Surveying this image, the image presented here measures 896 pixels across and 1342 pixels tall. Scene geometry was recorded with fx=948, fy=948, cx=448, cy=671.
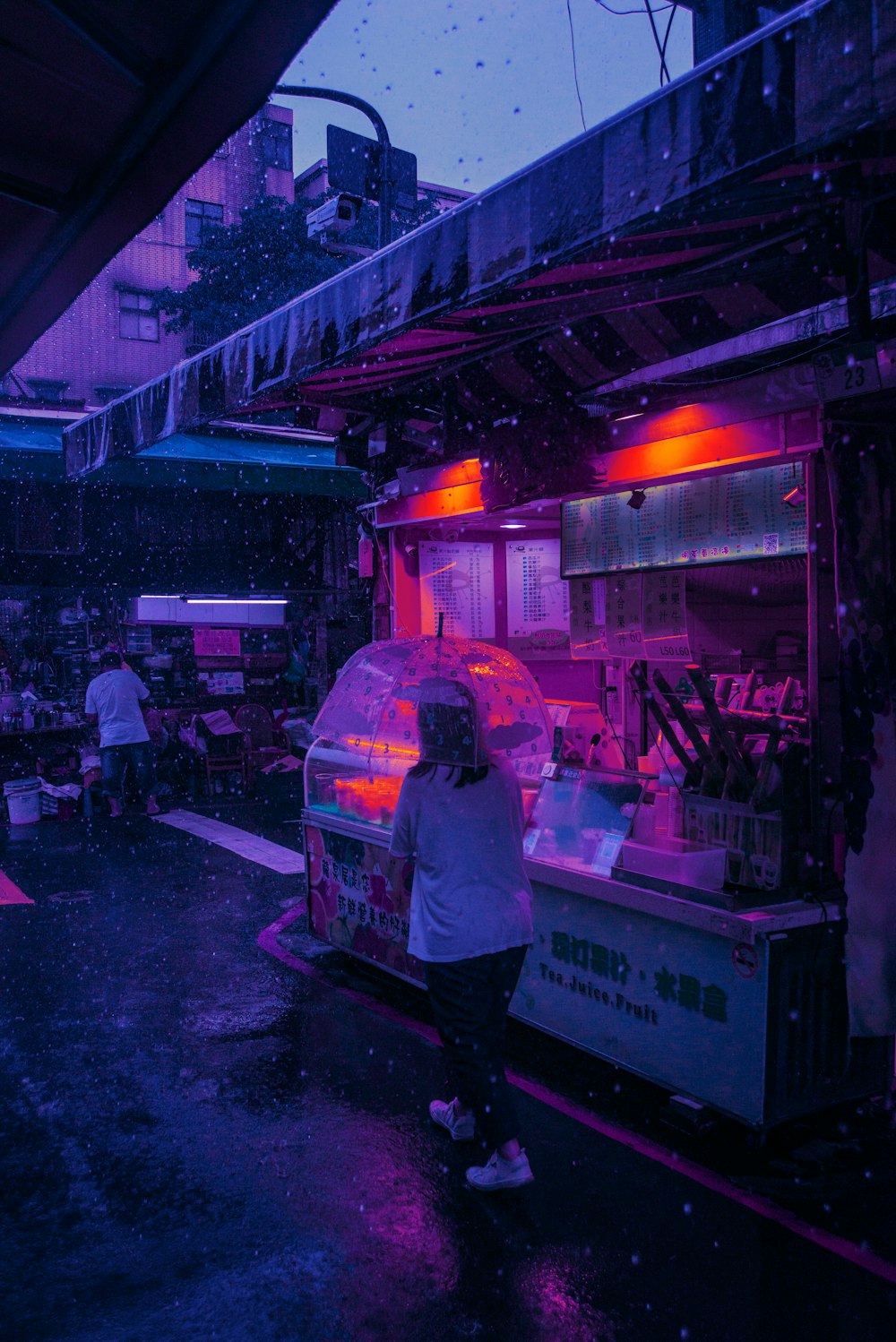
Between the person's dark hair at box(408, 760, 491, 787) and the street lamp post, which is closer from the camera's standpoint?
the person's dark hair at box(408, 760, 491, 787)

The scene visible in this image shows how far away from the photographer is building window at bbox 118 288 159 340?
27.8m

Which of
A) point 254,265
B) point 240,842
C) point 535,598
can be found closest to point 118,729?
point 240,842

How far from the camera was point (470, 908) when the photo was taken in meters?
4.08

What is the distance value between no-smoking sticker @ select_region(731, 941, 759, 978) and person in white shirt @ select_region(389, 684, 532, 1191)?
99 cm

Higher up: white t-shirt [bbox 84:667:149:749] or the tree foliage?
the tree foliage

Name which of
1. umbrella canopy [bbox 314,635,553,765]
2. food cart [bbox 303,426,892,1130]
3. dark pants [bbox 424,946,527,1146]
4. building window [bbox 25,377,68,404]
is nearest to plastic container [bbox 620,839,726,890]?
food cart [bbox 303,426,892,1130]

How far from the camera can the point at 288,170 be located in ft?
103

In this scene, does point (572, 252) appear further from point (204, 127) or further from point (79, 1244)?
point (79, 1244)

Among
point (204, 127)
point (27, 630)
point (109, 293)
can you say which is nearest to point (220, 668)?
point (27, 630)

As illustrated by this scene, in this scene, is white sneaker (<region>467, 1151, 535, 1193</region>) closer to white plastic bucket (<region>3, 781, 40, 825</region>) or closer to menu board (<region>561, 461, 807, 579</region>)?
menu board (<region>561, 461, 807, 579</region>)

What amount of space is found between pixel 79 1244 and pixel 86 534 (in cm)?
1105

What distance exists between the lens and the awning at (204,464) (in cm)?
1189

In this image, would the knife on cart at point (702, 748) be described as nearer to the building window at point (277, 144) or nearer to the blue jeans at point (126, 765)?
the blue jeans at point (126, 765)

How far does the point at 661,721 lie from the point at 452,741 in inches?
70.8
